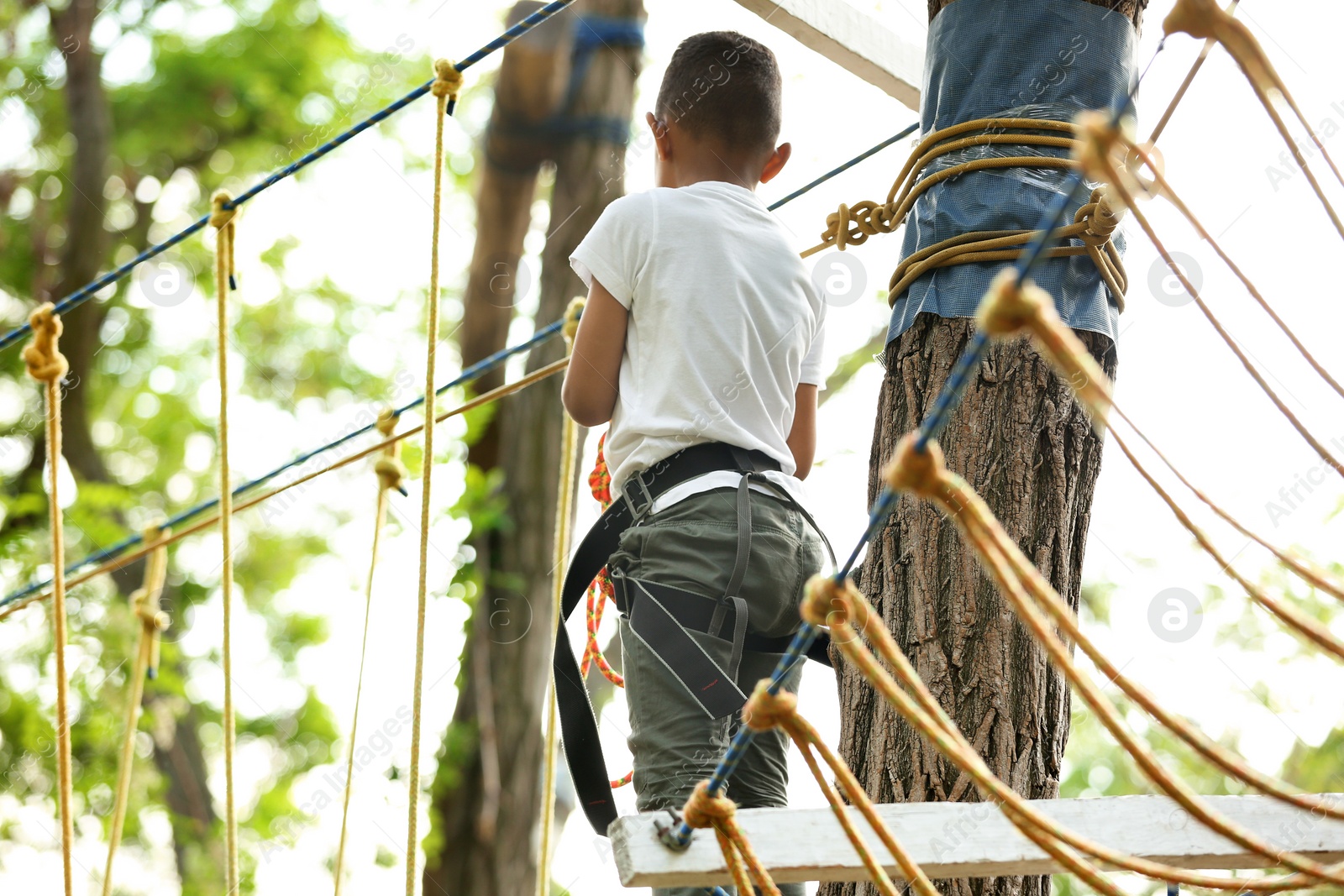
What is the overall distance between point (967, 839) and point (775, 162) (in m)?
0.99

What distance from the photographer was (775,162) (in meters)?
1.71

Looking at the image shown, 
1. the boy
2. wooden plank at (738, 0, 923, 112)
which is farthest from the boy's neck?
wooden plank at (738, 0, 923, 112)

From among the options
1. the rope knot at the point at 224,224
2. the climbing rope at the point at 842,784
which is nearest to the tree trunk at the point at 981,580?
the climbing rope at the point at 842,784

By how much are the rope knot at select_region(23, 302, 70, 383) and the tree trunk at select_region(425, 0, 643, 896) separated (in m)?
→ 2.24

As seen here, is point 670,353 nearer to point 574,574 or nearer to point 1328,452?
point 574,574

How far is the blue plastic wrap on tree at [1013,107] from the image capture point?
145cm

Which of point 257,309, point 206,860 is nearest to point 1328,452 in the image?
point 206,860

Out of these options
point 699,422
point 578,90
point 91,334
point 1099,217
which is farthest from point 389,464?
point 91,334

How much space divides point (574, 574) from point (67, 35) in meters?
4.81

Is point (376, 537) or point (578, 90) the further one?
point (578, 90)

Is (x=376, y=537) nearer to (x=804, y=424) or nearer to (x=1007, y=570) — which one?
(x=804, y=424)

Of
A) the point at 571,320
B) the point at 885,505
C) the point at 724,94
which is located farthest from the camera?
the point at 571,320

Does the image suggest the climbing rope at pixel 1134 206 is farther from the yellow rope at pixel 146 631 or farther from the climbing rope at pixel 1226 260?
the yellow rope at pixel 146 631

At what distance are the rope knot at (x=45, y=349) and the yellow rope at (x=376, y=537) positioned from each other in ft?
1.74
